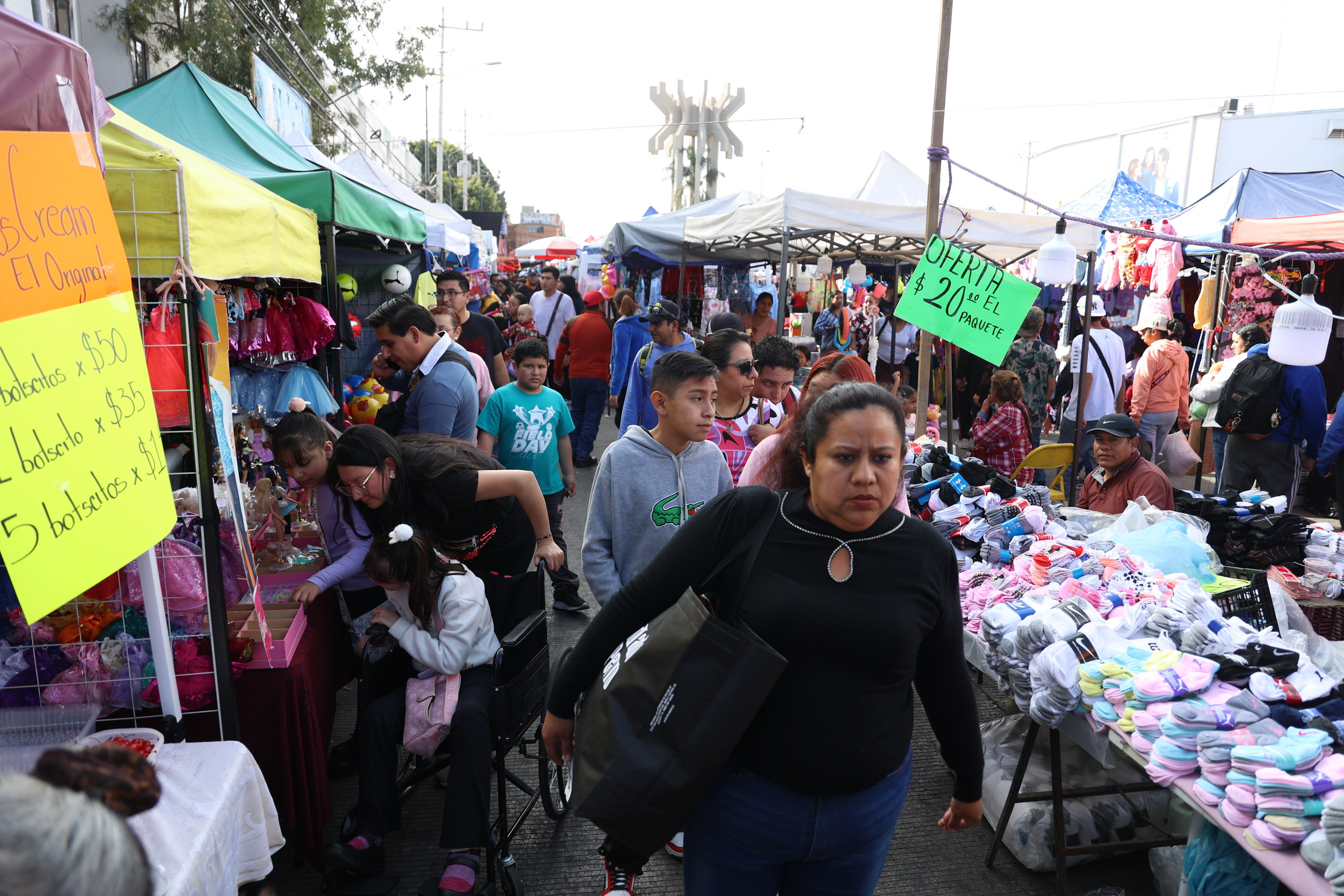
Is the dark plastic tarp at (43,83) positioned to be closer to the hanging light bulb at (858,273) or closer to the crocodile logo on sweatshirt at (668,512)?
the crocodile logo on sweatshirt at (668,512)

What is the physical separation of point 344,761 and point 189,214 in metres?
2.38

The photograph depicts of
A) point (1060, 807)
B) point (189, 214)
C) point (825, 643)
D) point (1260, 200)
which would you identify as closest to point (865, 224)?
point (1260, 200)

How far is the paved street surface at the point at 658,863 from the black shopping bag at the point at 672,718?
1541 millimetres

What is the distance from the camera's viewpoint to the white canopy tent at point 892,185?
398 inches

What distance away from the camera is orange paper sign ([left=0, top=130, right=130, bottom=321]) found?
1.53 m

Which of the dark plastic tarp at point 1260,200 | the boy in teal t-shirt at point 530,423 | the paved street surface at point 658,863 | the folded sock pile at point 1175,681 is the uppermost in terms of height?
the dark plastic tarp at point 1260,200

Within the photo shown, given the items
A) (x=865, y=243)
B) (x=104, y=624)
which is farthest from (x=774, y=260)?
(x=104, y=624)

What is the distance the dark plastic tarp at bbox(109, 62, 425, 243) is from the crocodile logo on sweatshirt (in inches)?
122

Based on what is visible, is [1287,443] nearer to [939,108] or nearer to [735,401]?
[939,108]

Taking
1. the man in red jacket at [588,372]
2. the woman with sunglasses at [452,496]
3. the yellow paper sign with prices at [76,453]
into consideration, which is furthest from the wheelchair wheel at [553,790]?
the man in red jacket at [588,372]

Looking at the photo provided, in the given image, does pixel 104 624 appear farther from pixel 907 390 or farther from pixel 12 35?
pixel 907 390

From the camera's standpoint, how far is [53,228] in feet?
5.41

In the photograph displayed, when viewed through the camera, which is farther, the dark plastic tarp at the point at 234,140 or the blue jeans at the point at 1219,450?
the blue jeans at the point at 1219,450

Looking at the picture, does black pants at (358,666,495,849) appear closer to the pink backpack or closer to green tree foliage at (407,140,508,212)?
the pink backpack
